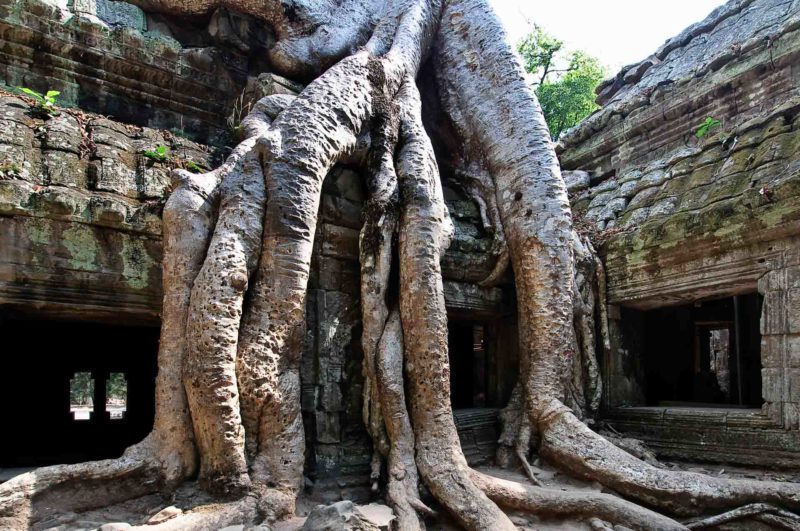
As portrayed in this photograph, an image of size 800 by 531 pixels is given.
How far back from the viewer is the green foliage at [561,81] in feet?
40.1

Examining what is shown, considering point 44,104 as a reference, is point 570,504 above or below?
below

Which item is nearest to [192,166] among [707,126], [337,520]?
[337,520]

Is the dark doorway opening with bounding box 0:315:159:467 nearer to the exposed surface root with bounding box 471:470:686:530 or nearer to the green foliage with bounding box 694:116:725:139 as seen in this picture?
the exposed surface root with bounding box 471:470:686:530

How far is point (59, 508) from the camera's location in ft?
8.31

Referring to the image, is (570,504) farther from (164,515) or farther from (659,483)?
(164,515)

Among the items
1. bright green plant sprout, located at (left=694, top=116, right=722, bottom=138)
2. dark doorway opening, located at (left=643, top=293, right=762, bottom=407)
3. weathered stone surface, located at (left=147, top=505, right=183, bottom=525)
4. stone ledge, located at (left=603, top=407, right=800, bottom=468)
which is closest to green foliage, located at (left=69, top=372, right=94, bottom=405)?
dark doorway opening, located at (left=643, top=293, right=762, bottom=407)

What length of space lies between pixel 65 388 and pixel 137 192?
523 centimetres

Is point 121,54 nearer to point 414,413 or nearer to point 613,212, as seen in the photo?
point 414,413

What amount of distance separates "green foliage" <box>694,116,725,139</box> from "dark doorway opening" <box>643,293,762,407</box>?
165 centimetres

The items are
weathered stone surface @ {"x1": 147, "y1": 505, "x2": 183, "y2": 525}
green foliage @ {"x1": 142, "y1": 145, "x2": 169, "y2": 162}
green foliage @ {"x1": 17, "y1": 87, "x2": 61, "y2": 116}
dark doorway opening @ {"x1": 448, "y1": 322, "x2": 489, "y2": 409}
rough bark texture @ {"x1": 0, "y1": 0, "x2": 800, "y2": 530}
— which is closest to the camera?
weathered stone surface @ {"x1": 147, "y1": 505, "x2": 183, "y2": 525}

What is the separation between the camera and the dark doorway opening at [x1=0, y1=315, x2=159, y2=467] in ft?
20.4

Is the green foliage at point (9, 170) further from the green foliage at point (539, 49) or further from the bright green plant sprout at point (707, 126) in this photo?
the green foliage at point (539, 49)

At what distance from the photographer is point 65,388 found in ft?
23.9

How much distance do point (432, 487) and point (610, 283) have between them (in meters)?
2.52
